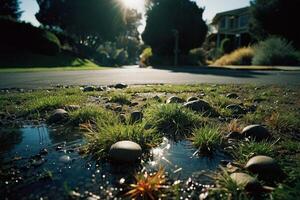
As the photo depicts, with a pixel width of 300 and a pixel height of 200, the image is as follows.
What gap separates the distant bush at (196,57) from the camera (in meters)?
28.8

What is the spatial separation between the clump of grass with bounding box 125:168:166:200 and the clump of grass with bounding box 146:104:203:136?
1490mm

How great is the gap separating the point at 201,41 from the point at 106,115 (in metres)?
26.4

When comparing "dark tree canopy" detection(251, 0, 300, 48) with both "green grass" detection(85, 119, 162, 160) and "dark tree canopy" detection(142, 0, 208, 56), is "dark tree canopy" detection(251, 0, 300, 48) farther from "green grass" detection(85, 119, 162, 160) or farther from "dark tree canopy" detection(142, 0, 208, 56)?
"green grass" detection(85, 119, 162, 160)

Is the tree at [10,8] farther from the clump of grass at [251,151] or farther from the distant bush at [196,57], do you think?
the clump of grass at [251,151]

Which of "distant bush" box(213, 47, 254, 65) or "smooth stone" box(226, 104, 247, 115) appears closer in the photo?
"smooth stone" box(226, 104, 247, 115)

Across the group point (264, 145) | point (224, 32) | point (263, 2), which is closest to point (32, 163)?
point (264, 145)

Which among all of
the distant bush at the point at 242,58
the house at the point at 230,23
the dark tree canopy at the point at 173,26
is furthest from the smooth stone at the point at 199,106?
the house at the point at 230,23

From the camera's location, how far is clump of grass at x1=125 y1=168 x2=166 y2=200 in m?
2.12

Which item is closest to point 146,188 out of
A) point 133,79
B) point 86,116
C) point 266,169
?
Answer: point 266,169

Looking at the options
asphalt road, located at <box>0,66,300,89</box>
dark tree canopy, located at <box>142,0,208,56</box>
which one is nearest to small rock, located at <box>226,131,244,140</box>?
asphalt road, located at <box>0,66,300,89</box>

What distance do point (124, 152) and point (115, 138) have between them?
1.26ft

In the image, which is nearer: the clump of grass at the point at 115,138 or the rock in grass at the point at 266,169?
the rock in grass at the point at 266,169

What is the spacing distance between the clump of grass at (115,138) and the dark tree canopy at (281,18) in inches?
1053

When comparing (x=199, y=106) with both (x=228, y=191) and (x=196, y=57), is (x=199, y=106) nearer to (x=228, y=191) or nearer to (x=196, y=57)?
(x=228, y=191)
